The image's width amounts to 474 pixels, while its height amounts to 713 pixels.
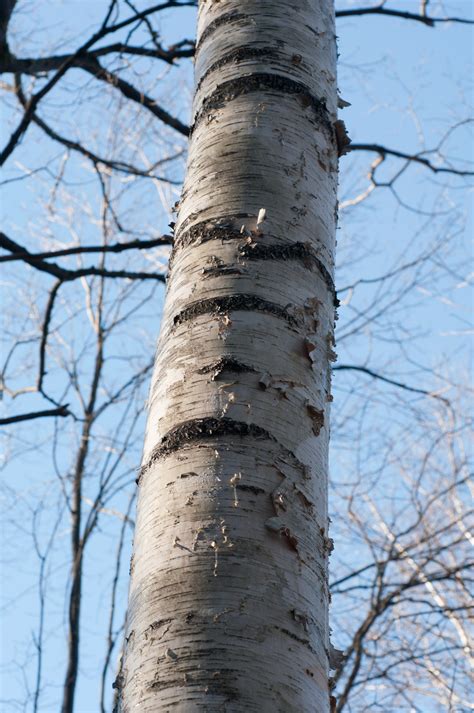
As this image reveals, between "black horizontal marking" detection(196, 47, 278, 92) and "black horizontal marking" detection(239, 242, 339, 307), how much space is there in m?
0.42

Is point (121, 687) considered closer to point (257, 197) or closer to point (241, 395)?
point (241, 395)

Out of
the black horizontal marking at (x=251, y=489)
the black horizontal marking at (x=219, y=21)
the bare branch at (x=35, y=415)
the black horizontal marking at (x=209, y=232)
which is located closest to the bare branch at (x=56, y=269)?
the bare branch at (x=35, y=415)

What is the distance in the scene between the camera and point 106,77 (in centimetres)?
375

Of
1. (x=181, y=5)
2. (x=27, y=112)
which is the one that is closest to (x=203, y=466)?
(x=27, y=112)

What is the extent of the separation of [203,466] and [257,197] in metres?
0.44

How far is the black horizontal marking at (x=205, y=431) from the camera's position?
36.9 inches

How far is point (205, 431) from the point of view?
0.95 m

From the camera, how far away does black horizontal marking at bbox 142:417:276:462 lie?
0.94m

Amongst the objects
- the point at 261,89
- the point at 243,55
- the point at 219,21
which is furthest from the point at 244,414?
the point at 219,21

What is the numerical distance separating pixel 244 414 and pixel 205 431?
49mm

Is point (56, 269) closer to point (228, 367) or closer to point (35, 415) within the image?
point (35, 415)

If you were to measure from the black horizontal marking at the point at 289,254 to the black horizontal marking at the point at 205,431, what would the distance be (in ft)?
0.86

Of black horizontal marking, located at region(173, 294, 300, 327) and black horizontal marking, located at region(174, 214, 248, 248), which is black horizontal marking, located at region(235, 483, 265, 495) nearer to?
black horizontal marking, located at region(173, 294, 300, 327)

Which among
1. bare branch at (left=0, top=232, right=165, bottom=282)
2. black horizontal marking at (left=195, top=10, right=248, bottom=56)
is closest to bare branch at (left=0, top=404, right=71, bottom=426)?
bare branch at (left=0, top=232, right=165, bottom=282)
